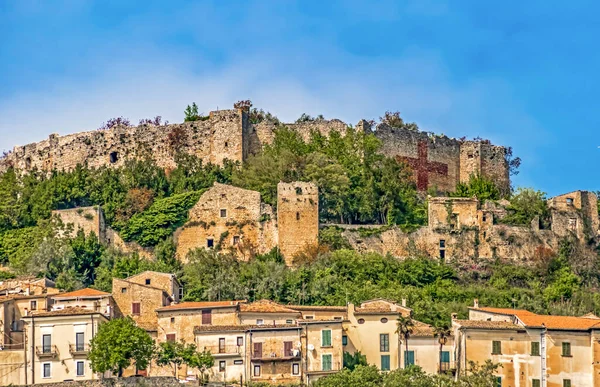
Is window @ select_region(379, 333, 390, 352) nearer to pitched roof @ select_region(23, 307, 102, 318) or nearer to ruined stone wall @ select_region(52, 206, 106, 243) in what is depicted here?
pitched roof @ select_region(23, 307, 102, 318)

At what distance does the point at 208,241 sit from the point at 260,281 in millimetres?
5616

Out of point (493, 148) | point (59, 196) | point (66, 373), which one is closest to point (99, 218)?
point (59, 196)

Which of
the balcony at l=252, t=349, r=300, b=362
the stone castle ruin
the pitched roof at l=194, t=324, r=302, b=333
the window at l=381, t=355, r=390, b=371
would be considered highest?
the stone castle ruin

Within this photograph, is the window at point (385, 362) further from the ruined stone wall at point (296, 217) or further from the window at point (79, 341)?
the window at point (79, 341)

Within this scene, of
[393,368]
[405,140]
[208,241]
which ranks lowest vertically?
[393,368]

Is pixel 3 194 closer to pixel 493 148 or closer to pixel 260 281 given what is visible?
pixel 260 281

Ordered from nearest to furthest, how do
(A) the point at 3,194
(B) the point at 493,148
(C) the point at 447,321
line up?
1. (C) the point at 447,321
2. (A) the point at 3,194
3. (B) the point at 493,148

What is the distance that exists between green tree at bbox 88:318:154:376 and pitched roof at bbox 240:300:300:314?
17.0 feet

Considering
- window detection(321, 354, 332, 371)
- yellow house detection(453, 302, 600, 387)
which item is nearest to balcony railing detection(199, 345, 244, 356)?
window detection(321, 354, 332, 371)

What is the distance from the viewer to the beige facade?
56031 mm

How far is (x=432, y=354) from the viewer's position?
58469mm

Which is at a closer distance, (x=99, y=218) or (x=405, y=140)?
(x=99, y=218)

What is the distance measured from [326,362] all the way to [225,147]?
20.7m

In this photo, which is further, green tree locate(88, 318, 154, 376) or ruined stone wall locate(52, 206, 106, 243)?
ruined stone wall locate(52, 206, 106, 243)
